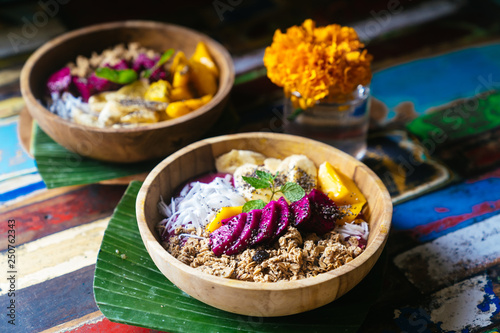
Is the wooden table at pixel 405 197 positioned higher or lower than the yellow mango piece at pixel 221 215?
lower

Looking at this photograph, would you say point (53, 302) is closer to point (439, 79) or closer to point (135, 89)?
point (135, 89)

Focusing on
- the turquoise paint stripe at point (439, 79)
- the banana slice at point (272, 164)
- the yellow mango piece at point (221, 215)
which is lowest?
the turquoise paint stripe at point (439, 79)

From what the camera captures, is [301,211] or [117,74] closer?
[301,211]

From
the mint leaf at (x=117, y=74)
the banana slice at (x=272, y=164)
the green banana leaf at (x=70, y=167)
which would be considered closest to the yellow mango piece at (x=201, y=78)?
the mint leaf at (x=117, y=74)

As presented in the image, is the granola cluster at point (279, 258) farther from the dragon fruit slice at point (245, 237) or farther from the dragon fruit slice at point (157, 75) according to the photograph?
the dragon fruit slice at point (157, 75)

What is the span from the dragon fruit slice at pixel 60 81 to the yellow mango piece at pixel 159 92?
37cm

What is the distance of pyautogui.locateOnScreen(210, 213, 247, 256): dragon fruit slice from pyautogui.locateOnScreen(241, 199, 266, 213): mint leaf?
1.9 inches

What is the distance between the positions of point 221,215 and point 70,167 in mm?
849

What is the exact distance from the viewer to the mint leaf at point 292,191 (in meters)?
1.69

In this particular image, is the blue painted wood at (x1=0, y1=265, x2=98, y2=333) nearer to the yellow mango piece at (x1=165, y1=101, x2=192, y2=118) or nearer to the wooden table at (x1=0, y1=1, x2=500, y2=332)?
the wooden table at (x1=0, y1=1, x2=500, y2=332)

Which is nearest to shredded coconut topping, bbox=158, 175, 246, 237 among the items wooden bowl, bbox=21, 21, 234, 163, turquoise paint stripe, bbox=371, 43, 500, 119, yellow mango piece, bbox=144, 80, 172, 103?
wooden bowl, bbox=21, 21, 234, 163

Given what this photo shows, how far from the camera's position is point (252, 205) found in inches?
65.2

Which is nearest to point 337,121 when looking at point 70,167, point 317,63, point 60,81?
point 317,63

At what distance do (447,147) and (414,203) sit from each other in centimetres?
44
